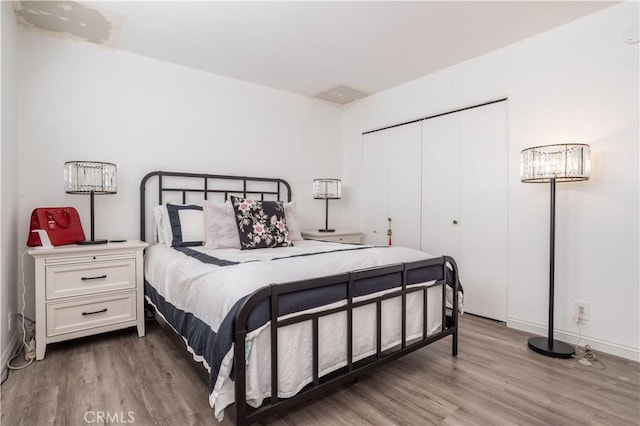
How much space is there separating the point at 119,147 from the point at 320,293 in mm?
2462

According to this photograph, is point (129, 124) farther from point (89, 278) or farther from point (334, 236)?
point (334, 236)

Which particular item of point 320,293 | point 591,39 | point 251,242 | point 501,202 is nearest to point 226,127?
point 251,242

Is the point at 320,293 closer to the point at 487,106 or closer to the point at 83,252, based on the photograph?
the point at 83,252

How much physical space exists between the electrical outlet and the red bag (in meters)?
3.84

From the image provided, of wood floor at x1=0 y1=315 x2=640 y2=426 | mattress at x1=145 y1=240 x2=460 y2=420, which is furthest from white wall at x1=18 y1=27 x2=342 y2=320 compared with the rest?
mattress at x1=145 y1=240 x2=460 y2=420

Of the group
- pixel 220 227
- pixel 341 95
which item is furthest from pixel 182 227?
pixel 341 95

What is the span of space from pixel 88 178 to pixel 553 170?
11.2 ft

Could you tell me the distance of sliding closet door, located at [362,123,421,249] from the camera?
3791 millimetres

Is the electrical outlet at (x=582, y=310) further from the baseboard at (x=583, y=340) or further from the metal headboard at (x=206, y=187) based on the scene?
the metal headboard at (x=206, y=187)

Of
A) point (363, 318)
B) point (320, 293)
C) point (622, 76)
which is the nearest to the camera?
point (320, 293)

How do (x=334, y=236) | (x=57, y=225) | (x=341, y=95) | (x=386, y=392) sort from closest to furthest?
1. (x=386, y=392)
2. (x=57, y=225)
3. (x=334, y=236)
4. (x=341, y=95)

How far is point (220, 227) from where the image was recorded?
2.67 meters

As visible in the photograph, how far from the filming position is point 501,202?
9.94ft

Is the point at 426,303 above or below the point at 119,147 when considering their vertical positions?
below
